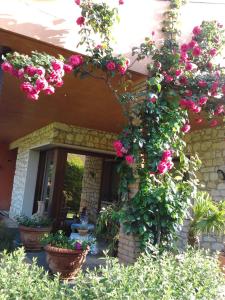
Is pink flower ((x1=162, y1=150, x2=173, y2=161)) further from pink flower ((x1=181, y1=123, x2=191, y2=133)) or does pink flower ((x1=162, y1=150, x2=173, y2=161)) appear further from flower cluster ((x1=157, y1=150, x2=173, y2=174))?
pink flower ((x1=181, y1=123, x2=191, y2=133))

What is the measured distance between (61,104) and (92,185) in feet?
13.7

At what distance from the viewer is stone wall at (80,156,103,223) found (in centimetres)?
986

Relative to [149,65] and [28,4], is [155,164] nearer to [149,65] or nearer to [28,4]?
[149,65]

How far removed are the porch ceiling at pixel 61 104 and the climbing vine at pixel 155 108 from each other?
41 cm

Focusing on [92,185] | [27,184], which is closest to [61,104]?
[92,185]

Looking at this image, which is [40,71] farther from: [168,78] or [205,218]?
[205,218]

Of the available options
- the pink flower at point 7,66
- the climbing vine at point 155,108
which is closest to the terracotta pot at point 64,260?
the climbing vine at point 155,108

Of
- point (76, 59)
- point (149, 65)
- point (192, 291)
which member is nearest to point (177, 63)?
point (149, 65)

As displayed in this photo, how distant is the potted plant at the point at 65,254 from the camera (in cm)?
509

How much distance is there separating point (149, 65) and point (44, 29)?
1.31 metres

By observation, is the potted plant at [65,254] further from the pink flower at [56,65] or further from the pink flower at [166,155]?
the pink flower at [56,65]

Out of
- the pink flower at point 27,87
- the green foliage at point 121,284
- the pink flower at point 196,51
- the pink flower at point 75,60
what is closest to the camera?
the green foliage at point 121,284

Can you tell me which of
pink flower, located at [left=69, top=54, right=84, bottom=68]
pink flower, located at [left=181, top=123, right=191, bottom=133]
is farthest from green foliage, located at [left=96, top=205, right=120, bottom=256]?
pink flower, located at [left=69, top=54, right=84, bottom=68]

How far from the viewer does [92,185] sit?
1026 centimetres
